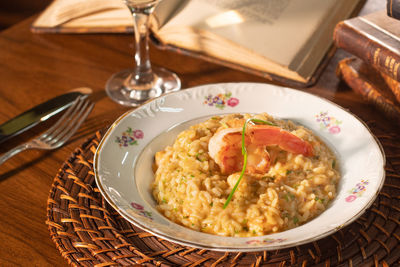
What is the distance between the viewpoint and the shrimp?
1.73 metres

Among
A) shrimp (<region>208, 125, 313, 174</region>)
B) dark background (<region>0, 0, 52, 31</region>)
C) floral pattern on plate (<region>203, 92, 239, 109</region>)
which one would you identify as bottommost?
dark background (<region>0, 0, 52, 31</region>)

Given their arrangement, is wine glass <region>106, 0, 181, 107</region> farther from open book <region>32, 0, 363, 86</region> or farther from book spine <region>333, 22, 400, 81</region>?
book spine <region>333, 22, 400, 81</region>

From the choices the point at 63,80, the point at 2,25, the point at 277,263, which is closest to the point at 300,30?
the point at 63,80

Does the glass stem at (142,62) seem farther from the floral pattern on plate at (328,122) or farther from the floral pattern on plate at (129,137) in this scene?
the floral pattern on plate at (328,122)

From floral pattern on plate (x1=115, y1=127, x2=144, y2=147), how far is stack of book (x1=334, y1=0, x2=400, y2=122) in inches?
46.7

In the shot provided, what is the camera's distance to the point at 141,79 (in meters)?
2.70

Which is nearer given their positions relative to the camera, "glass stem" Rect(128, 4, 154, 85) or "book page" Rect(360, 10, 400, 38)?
"book page" Rect(360, 10, 400, 38)

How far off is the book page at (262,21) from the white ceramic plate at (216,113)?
581mm

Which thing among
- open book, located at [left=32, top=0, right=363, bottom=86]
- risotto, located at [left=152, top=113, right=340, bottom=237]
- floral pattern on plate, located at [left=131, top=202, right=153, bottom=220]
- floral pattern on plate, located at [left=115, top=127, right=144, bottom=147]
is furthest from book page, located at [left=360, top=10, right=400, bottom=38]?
floral pattern on plate, located at [left=131, top=202, right=153, bottom=220]

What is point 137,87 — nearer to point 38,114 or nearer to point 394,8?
point 38,114

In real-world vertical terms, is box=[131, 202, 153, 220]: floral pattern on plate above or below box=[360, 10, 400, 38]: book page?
below

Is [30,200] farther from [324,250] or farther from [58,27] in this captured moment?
[58,27]

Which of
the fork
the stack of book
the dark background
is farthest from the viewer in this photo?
the dark background

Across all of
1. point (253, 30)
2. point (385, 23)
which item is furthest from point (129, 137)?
point (385, 23)
